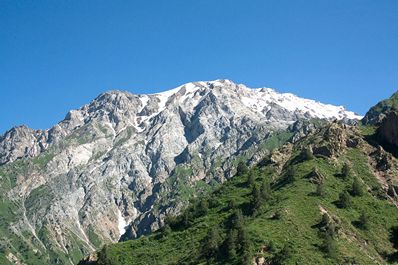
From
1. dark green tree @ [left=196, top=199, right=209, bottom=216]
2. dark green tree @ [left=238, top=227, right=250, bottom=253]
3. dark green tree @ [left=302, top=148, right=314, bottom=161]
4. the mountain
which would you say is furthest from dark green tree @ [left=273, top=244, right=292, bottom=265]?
dark green tree @ [left=302, top=148, right=314, bottom=161]

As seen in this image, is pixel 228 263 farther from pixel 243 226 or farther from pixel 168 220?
pixel 168 220

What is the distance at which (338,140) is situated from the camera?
143m

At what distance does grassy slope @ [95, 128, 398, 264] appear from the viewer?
320 ft

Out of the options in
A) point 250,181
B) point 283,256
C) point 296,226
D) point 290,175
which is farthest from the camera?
point 250,181

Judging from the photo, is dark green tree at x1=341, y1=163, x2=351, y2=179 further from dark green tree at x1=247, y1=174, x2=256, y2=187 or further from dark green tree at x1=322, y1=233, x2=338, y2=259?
dark green tree at x1=322, y1=233, x2=338, y2=259

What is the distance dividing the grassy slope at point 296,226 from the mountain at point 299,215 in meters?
0.23

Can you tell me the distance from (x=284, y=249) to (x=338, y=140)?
60.4 meters

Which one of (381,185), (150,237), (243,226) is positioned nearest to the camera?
(243,226)

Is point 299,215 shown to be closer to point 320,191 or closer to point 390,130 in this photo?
point 320,191

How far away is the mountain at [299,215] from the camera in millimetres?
97625

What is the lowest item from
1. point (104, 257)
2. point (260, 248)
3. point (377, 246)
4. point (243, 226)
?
point (377, 246)

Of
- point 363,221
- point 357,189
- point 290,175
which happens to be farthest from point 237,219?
point 357,189

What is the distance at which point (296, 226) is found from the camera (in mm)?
103750

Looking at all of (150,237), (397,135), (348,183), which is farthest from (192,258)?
(397,135)
